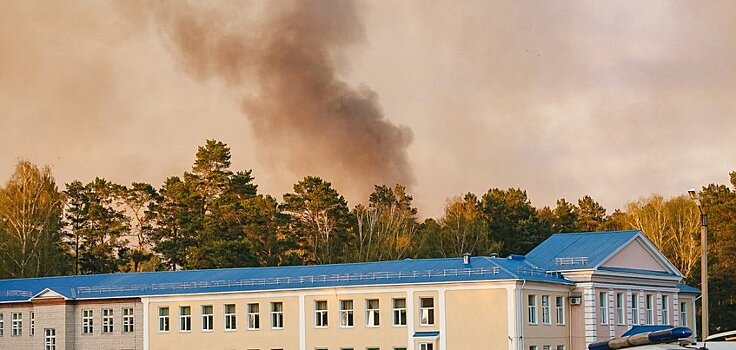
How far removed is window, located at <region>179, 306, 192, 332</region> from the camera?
192 ft

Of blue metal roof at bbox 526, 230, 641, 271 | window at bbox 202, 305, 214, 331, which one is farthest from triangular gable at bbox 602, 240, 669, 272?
window at bbox 202, 305, 214, 331

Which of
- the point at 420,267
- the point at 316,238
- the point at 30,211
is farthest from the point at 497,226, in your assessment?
the point at 420,267

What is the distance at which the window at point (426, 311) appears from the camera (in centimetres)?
5275

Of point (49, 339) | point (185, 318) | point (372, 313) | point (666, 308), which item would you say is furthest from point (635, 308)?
point (49, 339)

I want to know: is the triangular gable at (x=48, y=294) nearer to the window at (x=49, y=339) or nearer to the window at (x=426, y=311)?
the window at (x=49, y=339)

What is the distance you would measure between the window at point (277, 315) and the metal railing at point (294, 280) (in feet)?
3.28

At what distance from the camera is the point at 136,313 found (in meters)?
60.2

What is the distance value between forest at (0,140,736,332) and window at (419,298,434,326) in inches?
1227

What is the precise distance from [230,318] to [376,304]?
25.6ft

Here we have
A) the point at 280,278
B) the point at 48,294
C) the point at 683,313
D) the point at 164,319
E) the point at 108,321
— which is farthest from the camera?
the point at 683,313

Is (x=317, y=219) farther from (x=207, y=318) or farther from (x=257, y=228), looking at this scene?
(x=207, y=318)

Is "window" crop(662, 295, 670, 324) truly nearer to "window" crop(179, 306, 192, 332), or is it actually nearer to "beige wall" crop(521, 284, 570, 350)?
"beige wall" crop(521, 284, 570, 350)

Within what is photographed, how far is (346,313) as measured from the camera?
5491cm

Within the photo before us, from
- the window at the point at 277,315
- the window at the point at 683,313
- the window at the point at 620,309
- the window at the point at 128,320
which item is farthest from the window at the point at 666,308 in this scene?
the window at the point at 128,320
